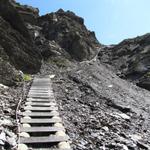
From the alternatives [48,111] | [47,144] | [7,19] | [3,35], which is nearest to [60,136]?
[47,144]

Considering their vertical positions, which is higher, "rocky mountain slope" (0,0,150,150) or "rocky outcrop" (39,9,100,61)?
"rocky outcrop" (39,9,100,61)

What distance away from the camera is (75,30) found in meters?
97.2

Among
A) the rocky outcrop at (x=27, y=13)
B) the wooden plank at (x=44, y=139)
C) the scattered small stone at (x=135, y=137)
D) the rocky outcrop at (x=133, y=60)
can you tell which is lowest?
the scattered small stone at (x=135, y=137)

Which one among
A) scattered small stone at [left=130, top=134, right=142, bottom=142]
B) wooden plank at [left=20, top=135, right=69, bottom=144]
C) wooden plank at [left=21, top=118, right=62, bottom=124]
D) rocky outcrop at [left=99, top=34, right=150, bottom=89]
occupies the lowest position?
scattered small stone at [left=130, top=134, right=142, bottom=142]

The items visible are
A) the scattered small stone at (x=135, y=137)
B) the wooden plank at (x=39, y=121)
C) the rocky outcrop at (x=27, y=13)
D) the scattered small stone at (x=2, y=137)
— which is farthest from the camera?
the rocky outcrop at (x=27, y=13)

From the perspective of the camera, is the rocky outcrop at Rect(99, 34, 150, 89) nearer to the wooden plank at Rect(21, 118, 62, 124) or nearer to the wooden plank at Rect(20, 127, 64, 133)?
the wooden plank at Rect(21, 118, 62, 124)

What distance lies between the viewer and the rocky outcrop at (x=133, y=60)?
59175mm

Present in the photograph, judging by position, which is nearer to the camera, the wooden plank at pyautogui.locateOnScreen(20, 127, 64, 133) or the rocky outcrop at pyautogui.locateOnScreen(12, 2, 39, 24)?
the wooden plank at pyautogui.locateOnScreen(20, 127, 64, 133)

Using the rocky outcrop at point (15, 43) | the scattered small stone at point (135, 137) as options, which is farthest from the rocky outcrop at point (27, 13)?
the scattered small stone at point (135, 137)

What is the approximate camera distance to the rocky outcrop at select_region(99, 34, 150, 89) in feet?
194

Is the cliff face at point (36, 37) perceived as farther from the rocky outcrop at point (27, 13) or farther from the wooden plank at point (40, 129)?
the wooden plank at point (40, 129)

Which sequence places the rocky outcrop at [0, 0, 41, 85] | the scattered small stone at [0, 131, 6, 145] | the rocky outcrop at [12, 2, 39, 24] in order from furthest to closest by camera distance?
1. the rocky outcrop at [12, 2, 39, 24]
2. the rocky outcrop at [0, 0, 41, 85]
3. the scattered small stone at [0, 131, 6, 145]

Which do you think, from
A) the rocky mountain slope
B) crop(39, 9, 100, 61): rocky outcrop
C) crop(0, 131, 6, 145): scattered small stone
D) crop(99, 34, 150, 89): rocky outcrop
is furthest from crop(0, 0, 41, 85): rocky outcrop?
crop(39, 9, 100, 61): rocky outcrop

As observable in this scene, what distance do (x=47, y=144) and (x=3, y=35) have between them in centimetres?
2638
